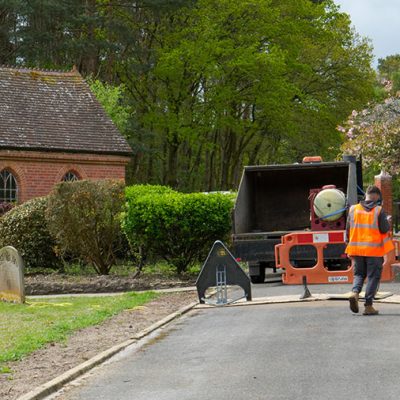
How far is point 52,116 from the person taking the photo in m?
39.0

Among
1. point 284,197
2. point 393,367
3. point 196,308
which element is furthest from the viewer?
point 284,197

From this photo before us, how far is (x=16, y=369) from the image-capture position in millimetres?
10539

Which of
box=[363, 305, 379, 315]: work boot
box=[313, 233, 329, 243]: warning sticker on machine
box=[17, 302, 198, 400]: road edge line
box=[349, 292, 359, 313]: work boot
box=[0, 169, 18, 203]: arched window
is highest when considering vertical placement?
box=[0, 169, 18, 203]: arched window

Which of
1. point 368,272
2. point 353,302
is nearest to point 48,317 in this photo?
point 353,302

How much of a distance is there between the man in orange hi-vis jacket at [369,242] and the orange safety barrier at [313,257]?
75.5 inches

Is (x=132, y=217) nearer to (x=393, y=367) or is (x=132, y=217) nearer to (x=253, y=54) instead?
(x=393, y=367)

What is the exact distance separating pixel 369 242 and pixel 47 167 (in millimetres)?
24912

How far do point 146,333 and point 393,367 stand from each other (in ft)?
14.4

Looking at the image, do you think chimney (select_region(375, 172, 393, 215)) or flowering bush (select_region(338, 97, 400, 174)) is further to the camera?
chimney (select_region(375, 172, 393, 215))

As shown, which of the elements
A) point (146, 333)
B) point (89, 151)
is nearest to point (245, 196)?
point (146, 333)

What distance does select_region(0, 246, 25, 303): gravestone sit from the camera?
1794 centimetres

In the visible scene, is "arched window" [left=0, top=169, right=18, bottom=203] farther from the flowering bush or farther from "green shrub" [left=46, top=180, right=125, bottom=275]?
the flowering bush

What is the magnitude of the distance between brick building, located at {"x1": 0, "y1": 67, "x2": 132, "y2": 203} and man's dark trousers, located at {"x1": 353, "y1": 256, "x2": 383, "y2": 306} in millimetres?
24156

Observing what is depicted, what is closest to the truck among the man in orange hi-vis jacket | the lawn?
the lawn
